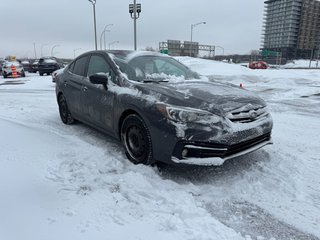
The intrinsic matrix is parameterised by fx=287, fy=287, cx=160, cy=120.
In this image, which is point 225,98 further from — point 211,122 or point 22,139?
point 22,139

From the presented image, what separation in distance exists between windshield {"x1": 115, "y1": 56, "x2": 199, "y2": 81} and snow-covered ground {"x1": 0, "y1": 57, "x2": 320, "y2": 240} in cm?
126

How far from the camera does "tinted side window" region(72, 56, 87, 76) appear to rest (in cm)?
549

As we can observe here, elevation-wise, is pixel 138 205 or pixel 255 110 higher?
pixel 255 110

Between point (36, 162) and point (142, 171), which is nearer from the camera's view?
point (142, 171)

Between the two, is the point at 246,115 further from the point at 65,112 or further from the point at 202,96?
the point at 65,112

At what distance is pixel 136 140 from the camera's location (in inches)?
157

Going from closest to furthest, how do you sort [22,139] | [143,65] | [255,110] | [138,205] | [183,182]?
[138,205], [183,182], [255,110], [143,65], [22,139]

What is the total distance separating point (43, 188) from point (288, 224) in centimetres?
266

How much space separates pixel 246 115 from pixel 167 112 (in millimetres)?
1019

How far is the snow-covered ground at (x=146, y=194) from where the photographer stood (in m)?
2.63

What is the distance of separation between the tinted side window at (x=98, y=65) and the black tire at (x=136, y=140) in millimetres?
1111

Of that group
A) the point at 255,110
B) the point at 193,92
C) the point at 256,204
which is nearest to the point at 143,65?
the point at 193,92

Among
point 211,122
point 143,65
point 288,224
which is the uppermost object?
point 143,65

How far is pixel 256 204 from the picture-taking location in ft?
10.2
